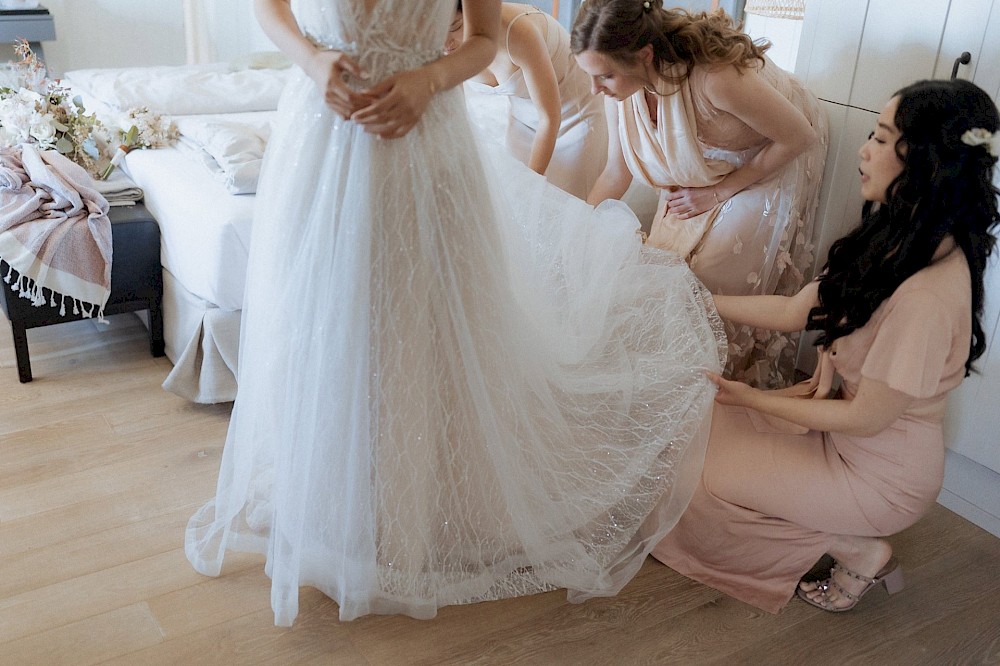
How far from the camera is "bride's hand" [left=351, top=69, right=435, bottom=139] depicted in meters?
1.42

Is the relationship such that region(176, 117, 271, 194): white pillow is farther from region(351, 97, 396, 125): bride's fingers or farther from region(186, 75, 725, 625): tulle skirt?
region(351, 97, 396, 125): bride's fingers

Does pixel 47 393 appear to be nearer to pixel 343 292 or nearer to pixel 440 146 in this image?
pixel 343 292

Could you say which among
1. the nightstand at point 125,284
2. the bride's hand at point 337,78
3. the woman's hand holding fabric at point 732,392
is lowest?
the nightstand at point 125,284

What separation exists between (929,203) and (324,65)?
3.47ft

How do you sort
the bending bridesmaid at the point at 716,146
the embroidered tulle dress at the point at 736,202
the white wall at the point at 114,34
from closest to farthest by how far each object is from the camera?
the bending bridesmaid at the point at 716,146
the embroidered tulle dress at the point at 736,202
the white wall at the point at 114,34

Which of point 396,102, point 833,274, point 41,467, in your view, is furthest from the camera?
point 41,467

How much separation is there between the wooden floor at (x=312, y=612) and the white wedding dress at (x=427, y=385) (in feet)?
0.20

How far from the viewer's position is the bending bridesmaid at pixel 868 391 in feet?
5.09

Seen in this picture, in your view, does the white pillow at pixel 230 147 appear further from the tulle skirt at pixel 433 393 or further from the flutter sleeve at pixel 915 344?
the flutter sleeve at pixel 915 344

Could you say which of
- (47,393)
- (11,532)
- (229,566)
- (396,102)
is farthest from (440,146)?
(47,393)

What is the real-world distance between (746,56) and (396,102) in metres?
0.90

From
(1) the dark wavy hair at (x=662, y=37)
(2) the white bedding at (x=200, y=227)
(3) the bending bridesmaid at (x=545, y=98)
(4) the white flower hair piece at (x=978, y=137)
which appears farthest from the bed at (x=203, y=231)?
(4) the white flower hair piece at (x=978, y=137)

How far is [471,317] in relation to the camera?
160 centimetres

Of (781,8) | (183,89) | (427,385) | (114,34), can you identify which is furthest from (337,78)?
(114,34)
